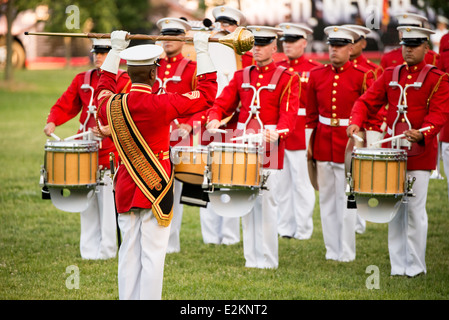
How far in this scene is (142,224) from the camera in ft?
19.9

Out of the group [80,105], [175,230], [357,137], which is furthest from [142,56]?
[175,230]

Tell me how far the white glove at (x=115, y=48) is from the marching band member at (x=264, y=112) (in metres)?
2.02

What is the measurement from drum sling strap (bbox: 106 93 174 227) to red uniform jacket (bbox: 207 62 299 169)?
2.37m

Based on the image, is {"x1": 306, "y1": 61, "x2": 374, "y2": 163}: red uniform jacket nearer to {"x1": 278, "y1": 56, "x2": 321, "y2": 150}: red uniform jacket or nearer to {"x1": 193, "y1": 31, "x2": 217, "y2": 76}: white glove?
{"x1": 278, "y1": 56, "x2": 321, "y2": 150}: red uniform jacket

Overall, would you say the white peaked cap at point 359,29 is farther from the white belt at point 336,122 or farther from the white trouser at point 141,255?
the white trouser at point 141,255

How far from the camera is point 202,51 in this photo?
5.95m

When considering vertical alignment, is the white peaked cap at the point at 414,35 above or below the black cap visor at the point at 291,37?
below

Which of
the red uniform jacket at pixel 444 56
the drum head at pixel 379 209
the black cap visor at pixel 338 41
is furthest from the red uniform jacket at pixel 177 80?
the red uniform jacket at pixel 444 56

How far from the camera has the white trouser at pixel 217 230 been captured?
32.6ft

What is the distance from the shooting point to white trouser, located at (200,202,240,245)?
9.95m

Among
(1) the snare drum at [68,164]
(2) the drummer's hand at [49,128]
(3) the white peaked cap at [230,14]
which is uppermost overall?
(3) the white peaked cap at [230,14]

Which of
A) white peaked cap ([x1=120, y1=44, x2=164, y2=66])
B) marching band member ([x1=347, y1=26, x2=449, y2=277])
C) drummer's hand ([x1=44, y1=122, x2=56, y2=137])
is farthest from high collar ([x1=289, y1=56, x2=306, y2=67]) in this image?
white peaked cap ([x1=120, y1=44, x2=164, y2=66])

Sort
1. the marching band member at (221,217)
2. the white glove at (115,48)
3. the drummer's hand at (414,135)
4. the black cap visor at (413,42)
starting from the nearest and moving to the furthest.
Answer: the white glove at (115,48)
the drummer's hand at (414,135)
the black cap visor at (413,42)
the marching band member at (221,217)

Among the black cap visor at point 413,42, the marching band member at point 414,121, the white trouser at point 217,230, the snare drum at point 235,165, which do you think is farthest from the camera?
the white trouser at point 217,230
